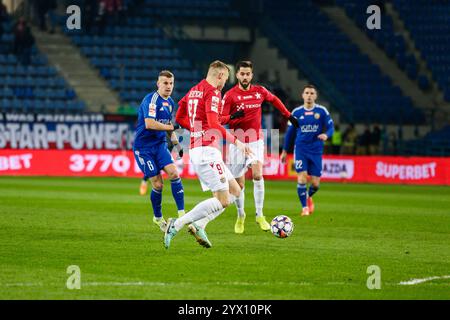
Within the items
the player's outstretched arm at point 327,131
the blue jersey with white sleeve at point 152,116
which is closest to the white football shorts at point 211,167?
the blue jersey with white sleeve at point 152,116

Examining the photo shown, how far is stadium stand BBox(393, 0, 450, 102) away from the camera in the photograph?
39.5 m

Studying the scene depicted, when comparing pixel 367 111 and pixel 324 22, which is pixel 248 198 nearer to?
pixel 367 111

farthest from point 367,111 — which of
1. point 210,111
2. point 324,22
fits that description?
point 210,111

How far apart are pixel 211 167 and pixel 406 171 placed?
20889 mm

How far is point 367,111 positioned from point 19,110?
43.5ft

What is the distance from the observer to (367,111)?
38.6m

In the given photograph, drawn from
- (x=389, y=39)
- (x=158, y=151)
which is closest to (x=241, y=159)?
(x=158, y=151)

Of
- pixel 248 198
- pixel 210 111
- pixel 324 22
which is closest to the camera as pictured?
pixel 210 111

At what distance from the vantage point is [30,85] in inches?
1478

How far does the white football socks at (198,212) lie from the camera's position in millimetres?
12406

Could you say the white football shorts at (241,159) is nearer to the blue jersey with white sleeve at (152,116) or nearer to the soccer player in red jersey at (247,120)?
the soccer player in red jersey at (247,120)

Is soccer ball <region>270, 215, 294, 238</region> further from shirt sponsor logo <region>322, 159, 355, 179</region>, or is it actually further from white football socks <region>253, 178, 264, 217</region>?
shirt sponsor logo <region>322, 159, 355, 179</region>

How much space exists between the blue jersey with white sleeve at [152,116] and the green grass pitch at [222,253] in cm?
139

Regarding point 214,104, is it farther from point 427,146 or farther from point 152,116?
point 427,146
